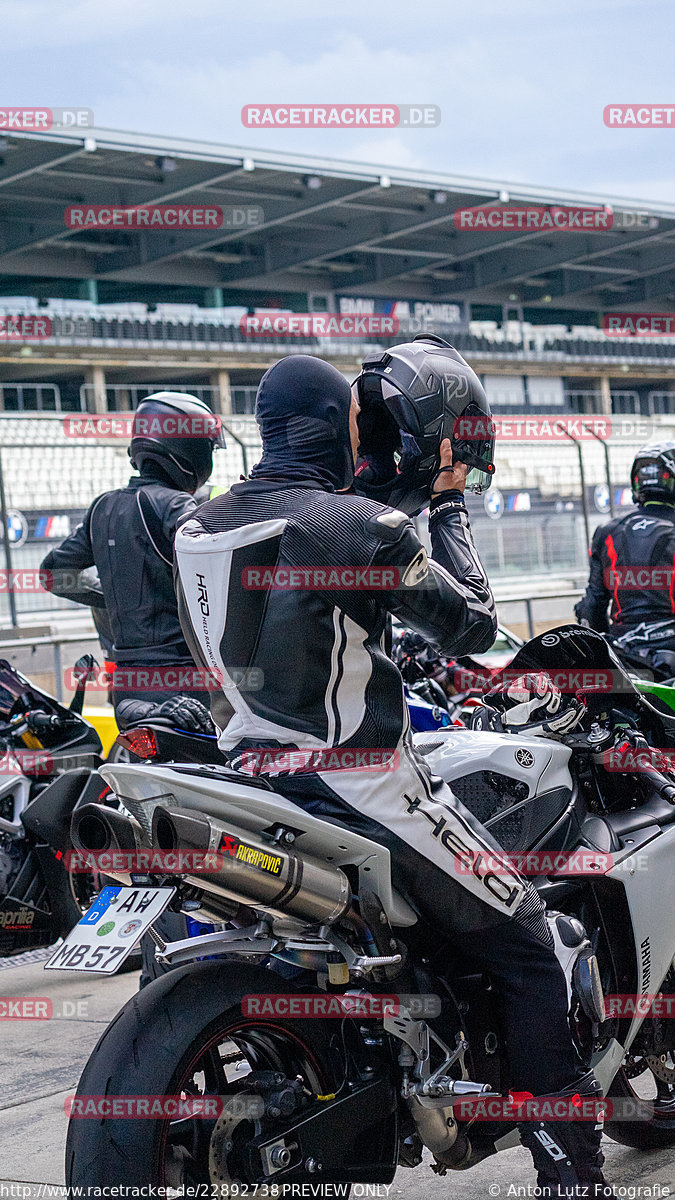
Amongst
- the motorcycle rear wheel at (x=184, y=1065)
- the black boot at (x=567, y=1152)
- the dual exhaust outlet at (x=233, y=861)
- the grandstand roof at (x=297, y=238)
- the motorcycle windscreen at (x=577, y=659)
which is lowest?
the black boot at (x=567, y=1152)

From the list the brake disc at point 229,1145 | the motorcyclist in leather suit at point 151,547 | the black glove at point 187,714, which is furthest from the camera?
the motorcyclist in leather suit at point 151,547

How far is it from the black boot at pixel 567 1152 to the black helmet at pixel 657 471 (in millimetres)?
4285

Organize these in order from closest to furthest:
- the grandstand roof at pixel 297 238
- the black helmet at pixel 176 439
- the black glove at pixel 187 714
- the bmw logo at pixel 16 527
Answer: the black glove at pixel 187 714
the black helmet at pixel 176 439
the bmw logo at pixel 16 527
the grandstand roof at pixel 297 238

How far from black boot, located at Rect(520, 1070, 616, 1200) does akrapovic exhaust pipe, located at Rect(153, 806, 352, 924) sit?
2.12ft

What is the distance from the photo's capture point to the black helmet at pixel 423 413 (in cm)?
271

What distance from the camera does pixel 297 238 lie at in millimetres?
34500

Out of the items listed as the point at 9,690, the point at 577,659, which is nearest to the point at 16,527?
the point at 9,690

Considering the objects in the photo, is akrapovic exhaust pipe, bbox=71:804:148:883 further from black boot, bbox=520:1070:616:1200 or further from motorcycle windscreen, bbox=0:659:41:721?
motorcycle windscreen, bbox=0:659:41:721

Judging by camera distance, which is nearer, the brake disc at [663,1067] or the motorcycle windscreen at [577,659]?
the motorcycle windscreen at [577,659]

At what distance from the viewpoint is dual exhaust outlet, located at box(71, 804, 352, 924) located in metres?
2.28

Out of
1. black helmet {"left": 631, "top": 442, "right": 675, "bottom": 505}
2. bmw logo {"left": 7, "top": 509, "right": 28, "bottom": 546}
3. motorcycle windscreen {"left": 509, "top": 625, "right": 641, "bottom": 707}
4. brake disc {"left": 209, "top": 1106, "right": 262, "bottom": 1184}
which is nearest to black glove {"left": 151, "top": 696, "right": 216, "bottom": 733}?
motorcycle windscreen {"left": 509, "top": 625, "right": 641, "bottom": 707}

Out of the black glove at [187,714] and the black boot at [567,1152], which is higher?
the black glove at [187,714]

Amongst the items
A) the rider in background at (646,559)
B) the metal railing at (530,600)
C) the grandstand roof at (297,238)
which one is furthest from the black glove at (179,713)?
the grandstand roof at (297,238)

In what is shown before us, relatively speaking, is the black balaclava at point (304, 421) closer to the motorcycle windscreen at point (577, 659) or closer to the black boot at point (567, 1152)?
the motorcycle windscreen at point (577, 659)
